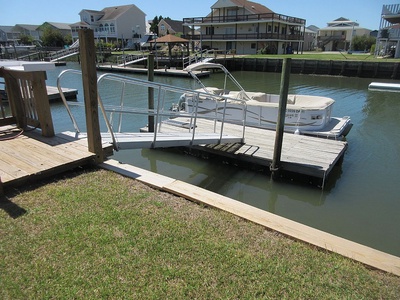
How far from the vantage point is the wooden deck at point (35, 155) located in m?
3.63

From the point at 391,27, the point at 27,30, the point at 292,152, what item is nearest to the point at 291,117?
the point at 292,152

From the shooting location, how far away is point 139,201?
3.46m

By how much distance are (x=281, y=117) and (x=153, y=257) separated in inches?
194

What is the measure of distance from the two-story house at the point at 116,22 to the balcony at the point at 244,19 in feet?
74.6

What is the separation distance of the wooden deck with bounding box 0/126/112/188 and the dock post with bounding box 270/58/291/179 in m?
3.84

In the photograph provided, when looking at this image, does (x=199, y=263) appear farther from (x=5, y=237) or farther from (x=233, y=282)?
(x=5, y=237)

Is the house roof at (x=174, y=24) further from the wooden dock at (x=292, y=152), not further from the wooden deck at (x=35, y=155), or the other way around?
the wooden deck at (x=35, y=155)

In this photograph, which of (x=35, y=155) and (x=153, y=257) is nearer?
(x=153, y=257)

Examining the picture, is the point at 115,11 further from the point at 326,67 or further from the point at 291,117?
the point at 291,117

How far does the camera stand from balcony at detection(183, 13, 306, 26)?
4062 cm

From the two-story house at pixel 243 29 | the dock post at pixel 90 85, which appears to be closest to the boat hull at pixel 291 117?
the dock post at pixel 90 85

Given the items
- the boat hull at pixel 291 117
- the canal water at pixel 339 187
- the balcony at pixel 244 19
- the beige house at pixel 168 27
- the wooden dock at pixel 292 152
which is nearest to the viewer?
the canal water at pixel 339 187

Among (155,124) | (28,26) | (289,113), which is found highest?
(28,26)

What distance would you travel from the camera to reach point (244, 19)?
4238 cm
